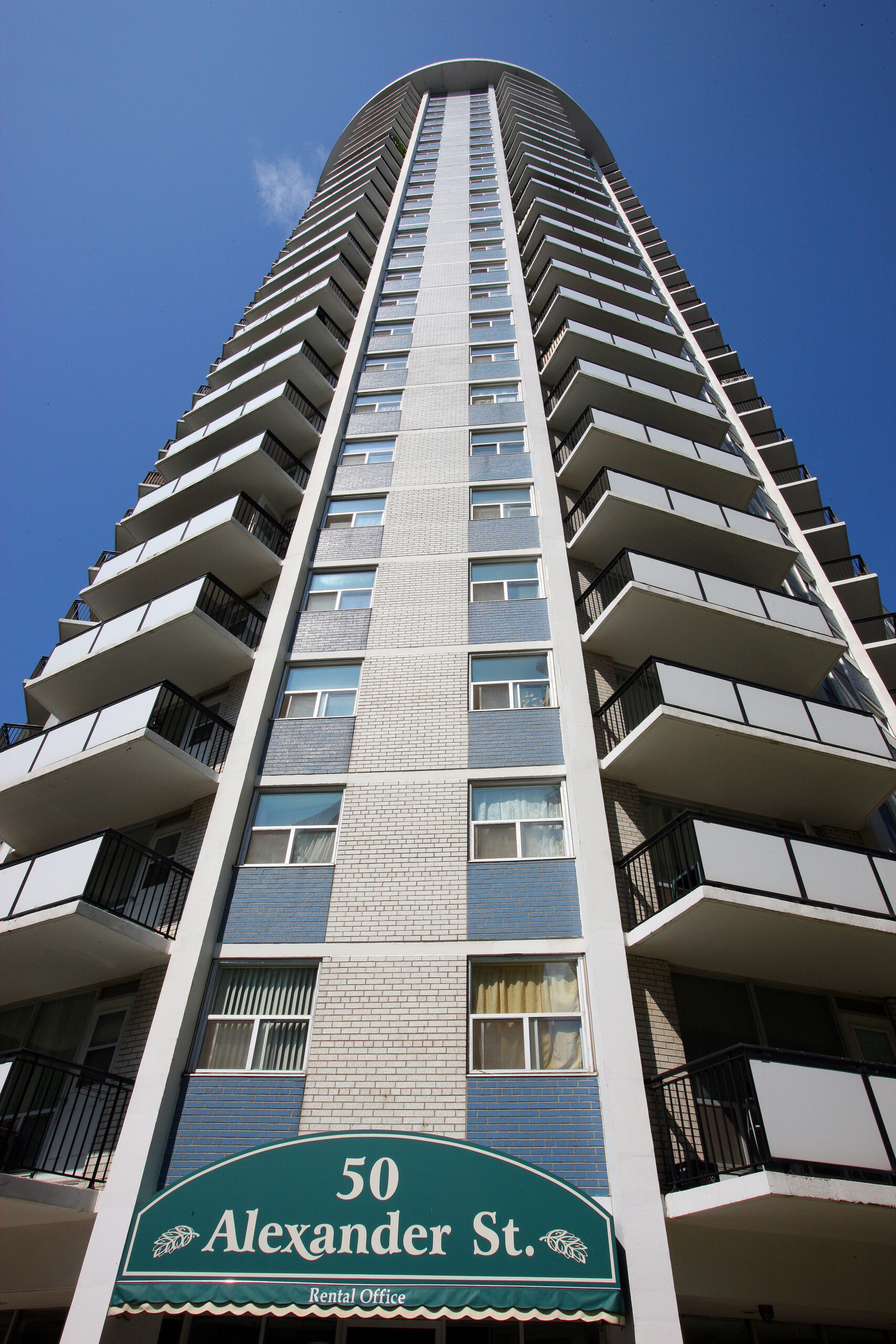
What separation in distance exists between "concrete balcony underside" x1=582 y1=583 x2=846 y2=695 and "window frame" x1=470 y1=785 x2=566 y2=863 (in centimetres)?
351

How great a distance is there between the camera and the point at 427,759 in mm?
12711

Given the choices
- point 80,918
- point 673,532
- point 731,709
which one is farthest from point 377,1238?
point 673,532

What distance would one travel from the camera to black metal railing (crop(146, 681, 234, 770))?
13.2 metres

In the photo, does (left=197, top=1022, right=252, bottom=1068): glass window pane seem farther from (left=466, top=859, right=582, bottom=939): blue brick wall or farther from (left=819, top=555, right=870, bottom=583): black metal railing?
(left=819, top=555, right=870, bottom=583): black metal railing

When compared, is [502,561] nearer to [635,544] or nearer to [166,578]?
[635,544]

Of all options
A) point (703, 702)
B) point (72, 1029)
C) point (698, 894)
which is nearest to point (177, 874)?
point (72, 1029)

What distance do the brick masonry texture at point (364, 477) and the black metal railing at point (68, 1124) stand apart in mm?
12803

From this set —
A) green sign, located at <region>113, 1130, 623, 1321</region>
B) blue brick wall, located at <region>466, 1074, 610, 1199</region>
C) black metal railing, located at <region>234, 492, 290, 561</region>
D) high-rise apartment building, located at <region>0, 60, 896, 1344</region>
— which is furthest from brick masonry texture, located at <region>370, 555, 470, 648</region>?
green sign, located at <region>113, 1130, 623, 1321</region>

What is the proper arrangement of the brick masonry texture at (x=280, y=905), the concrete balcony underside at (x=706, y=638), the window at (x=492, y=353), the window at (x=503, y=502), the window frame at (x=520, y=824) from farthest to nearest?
the window at (x=492, y=353), the window at (x=503, y=502), the concrete balcony underside at (x=706, y=638), the window frame at (x=520, y=824), the brick masonry texture at (x=280, y=905)

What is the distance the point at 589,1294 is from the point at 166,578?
15.0m

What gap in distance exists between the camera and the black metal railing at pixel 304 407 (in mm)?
20953

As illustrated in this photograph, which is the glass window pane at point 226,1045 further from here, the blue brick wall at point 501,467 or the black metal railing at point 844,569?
the black metal railing at point 844,569

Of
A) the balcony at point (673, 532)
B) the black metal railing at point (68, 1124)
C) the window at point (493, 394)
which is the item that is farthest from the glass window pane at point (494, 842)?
the window at point (493, 394)

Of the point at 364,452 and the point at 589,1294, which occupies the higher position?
the point at 364,452
